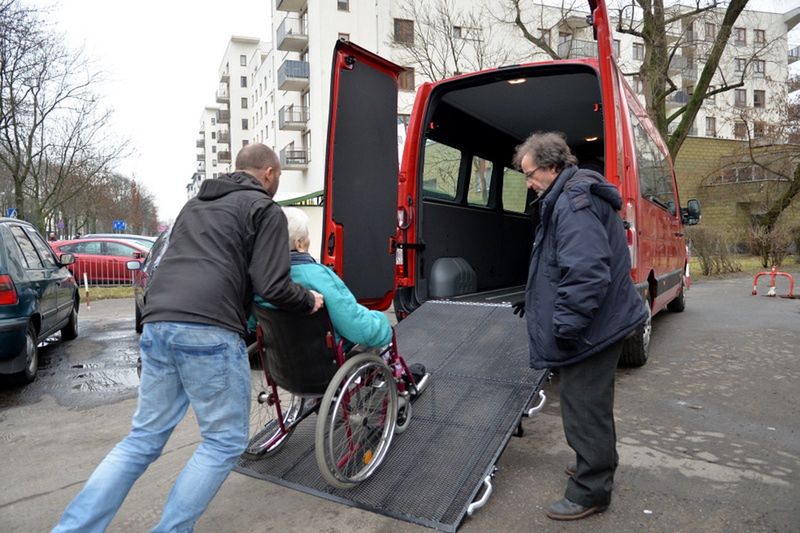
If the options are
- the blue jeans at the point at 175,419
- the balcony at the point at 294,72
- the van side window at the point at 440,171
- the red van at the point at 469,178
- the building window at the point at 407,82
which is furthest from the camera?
the balcony at the point at 294,72

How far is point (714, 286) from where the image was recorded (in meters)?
13.8

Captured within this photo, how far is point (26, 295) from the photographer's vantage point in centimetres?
531

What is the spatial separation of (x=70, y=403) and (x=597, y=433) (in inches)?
171

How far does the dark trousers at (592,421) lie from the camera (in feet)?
8.91

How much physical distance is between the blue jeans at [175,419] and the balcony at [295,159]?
37.2 meters

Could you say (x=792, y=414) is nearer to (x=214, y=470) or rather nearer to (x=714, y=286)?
(x=214, y=470)

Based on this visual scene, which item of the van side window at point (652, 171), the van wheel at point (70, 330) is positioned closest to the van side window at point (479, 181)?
the van side window at point (652, 171)

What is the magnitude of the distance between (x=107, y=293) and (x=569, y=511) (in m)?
13.7

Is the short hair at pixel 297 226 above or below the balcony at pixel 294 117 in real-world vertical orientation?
below

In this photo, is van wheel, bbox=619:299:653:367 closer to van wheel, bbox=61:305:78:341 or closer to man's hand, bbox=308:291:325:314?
man's hand, bbox=308:291:325:314

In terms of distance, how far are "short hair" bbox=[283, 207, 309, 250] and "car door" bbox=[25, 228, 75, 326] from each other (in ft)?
15.2

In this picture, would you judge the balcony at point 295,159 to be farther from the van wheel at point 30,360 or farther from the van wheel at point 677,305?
the van wheel at point 30,360

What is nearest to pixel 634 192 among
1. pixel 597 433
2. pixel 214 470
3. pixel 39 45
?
pixel 597 433

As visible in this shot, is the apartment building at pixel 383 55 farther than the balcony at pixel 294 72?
No
